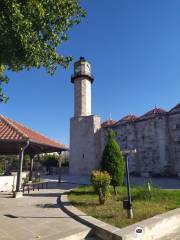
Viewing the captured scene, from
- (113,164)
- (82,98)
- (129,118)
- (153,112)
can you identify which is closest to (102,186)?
(113,164)

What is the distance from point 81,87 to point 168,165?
1763cm

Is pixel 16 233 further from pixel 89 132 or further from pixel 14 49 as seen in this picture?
pixel 89 132

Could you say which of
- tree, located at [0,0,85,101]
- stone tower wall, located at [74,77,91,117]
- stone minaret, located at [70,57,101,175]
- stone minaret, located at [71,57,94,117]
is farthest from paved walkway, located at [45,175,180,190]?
stone minaret, located at [71,57,94,117]

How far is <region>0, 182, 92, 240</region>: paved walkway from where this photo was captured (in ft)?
19.2

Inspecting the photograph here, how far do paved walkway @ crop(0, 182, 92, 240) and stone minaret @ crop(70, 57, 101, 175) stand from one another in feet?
80.1

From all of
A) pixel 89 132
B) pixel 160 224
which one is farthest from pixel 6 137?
pixel 89 132

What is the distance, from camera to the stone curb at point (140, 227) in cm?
570

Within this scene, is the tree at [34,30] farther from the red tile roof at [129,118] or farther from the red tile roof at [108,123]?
the red tile roof at [108,123]

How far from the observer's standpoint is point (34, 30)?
752 cm

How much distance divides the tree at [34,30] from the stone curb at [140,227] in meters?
5.29

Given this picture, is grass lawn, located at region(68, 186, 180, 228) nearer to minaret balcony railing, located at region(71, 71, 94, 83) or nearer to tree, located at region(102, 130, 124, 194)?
tree, located at region(102, 130, 124, 194)

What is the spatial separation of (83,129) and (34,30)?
28.1 m

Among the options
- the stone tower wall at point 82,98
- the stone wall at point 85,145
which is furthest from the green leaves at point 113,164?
the stone tower wall at point 82,98

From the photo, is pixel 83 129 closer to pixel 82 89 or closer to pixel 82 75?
pixel 82 89
